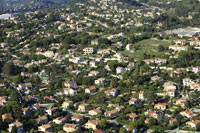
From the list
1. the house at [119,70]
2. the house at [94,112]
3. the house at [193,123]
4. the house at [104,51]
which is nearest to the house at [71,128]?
the house at [94,112]

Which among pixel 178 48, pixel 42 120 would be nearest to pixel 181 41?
pixel 178 48

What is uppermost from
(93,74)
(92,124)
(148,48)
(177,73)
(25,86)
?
(148,48)

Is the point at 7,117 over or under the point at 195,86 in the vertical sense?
under

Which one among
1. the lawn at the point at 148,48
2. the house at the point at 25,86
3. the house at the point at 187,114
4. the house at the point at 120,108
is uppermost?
the lawn at the point at 148,48

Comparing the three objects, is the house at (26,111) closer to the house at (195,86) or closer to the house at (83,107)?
the house at (83,107)

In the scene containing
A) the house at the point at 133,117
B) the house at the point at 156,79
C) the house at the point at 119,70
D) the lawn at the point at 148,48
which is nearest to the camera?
the house at the point at 133,117

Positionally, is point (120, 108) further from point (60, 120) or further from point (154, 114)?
point (60, 120)

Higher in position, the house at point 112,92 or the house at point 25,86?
the house at point 112,92

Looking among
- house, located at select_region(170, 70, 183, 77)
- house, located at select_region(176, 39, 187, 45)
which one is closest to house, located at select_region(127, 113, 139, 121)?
house, located at select_region(170, 70, 183, 77)
